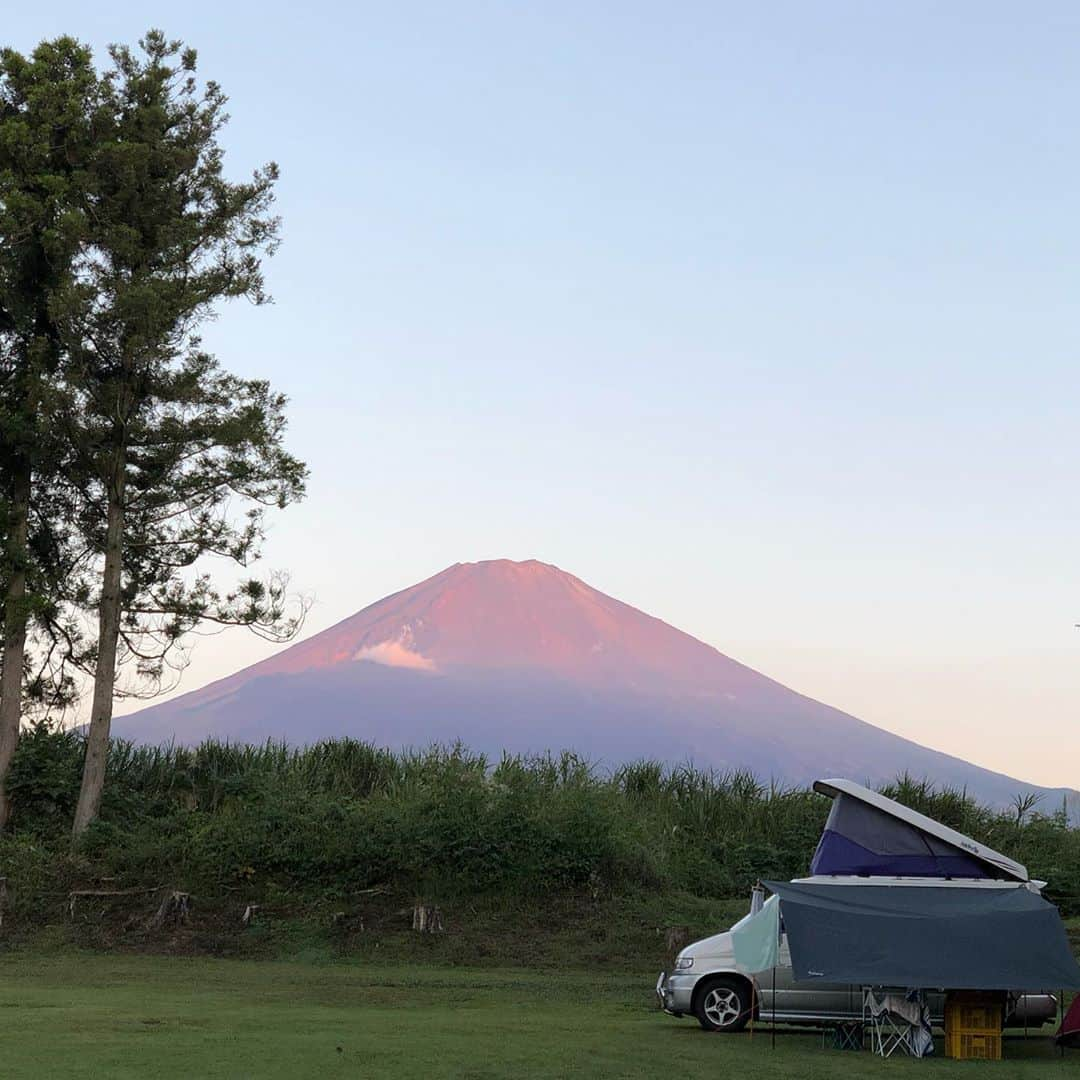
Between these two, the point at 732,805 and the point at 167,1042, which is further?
the point at 732,805

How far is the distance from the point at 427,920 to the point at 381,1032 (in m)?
10.7

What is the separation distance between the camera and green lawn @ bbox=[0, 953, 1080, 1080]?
554 inches

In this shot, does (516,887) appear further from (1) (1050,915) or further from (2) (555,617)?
(2) (555,617)

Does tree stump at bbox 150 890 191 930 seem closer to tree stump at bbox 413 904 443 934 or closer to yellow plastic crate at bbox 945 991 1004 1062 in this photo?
tree stump at bbox 413 904 443 934

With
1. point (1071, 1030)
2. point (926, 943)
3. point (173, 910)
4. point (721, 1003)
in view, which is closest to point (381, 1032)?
point (721, 1003)

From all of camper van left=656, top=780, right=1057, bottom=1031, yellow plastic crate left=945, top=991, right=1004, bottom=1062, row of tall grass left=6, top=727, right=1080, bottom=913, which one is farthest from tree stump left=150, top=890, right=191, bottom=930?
yellow plastic crate left=945, top=991, right=1004, bottom=1062

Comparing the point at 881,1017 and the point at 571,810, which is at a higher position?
the point at 571,810

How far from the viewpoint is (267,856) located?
2966cm

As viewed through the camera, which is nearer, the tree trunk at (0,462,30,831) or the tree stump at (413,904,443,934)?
the tree stump at (413,904,443,934)

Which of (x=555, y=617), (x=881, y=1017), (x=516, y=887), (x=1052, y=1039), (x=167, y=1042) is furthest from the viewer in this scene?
(x=555, y=617)

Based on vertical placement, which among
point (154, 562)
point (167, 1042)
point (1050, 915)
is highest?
point (154, 562)

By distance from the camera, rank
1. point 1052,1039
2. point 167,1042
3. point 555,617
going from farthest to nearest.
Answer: point 555,617, point 1052,1039, point 167,1042

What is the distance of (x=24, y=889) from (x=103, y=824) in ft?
7.85

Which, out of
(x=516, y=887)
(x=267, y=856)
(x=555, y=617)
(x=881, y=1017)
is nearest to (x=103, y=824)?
(x=267, y=856)
